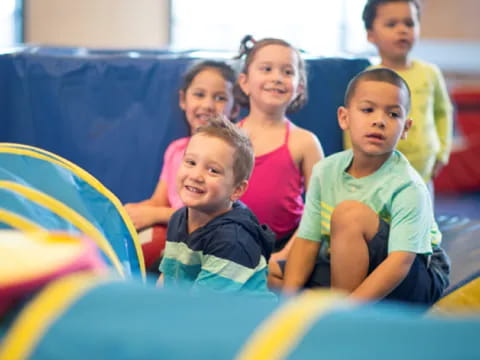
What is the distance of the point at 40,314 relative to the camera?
90 cm

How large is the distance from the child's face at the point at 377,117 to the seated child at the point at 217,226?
0.86 ft

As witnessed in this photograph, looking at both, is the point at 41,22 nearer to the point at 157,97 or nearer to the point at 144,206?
the point at 157,97

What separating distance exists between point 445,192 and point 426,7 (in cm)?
303

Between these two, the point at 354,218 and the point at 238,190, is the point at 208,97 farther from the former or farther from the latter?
the point at 354,218

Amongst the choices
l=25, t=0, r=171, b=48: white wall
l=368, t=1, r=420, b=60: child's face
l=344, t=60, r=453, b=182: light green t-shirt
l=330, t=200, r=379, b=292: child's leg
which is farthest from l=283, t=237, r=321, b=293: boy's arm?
l=25, t=0, r=171, b=48: white wall

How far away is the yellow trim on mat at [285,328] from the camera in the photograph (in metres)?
0.84

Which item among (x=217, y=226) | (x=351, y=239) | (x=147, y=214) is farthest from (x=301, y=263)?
(x=147, y=214)

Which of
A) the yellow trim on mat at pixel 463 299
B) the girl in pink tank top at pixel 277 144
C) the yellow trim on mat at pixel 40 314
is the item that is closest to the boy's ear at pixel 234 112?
the girl in pink tank top at pixel 277 144

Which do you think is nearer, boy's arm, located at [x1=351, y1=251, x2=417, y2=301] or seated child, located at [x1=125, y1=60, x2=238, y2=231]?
boy's arm, located at [x1=351, y1=251, x2=417, y2=301]

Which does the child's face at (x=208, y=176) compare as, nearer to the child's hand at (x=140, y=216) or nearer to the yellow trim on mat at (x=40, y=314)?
the child's hand at (x=140, y=216)

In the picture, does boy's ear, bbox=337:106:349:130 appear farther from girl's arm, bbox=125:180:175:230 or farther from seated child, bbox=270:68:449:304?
girl's arm, bbox=125:180:175:230

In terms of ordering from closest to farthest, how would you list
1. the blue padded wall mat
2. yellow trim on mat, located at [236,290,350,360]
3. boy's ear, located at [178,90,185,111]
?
yellow trim on mat, located at [236,290,350,360], the blue padded wall mat, boy's ear, located at [178,90,185,111]

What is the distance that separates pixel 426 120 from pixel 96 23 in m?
3.91

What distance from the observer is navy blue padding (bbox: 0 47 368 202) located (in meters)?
2.61
